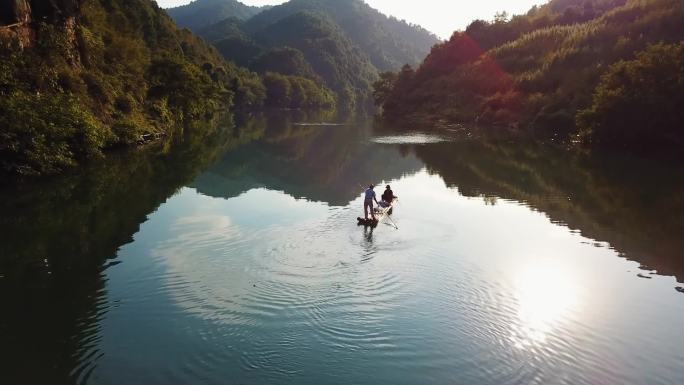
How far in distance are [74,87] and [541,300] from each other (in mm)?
39026

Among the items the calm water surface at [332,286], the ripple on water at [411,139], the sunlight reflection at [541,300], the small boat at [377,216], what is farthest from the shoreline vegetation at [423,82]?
the sunlight reflection at [541,300]

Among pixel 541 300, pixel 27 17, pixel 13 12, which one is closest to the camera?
pixel 541 300

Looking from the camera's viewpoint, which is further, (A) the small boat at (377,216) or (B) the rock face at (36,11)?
(B) the rock face at (36,11)

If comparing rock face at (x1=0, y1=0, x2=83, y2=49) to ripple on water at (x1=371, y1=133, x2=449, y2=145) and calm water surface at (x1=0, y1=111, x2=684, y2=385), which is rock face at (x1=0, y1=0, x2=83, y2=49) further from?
ripple on water at (x1=371, y1=133, x2=449, y2=145)

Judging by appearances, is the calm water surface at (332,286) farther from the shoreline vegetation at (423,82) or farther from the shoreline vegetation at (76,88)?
the shoreline vegetation at (423,82)

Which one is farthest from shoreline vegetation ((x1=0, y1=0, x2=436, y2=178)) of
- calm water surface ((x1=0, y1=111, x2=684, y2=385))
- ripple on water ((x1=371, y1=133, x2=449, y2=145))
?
ripple on water ((x1=371, y1=133, x2=449, y2=145))

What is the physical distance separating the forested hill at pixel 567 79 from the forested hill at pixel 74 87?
47130 mm

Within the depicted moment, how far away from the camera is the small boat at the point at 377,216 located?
72.1 feet

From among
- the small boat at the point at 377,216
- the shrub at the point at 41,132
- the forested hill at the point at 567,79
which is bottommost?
the small boat at the point at 377,216

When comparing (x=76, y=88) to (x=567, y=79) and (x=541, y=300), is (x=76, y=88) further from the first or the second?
(x=567, y=79)

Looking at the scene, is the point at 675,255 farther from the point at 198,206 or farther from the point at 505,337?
the point at 198,206

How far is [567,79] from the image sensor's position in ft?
275

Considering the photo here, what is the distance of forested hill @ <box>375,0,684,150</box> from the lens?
1877 inches

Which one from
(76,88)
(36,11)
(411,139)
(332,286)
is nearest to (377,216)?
(332,286)
